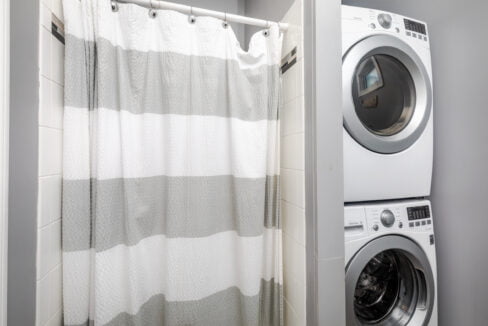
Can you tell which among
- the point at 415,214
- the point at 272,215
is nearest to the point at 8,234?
the point at 272,215

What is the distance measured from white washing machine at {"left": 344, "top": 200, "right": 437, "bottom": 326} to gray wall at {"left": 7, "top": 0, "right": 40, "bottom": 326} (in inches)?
40.1

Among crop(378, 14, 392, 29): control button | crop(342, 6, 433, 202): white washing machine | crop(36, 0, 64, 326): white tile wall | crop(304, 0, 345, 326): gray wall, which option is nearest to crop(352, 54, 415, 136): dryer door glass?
crop(342, 6, 433, 202): white washing machine

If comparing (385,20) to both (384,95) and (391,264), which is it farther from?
(391,264)

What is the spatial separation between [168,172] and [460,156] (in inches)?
50.1

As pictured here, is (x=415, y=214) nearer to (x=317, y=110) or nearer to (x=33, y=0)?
(x=317, y=110)

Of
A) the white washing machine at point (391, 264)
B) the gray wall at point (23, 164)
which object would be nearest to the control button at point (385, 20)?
the white washing machine at point (391, 264)

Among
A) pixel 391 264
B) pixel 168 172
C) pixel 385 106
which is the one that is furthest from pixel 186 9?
pixel 391 264

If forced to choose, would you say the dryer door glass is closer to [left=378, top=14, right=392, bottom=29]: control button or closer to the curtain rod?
[left=378, top=14, right=392, bottom=29]: control button

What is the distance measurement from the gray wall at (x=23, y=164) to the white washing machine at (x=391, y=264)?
102cm

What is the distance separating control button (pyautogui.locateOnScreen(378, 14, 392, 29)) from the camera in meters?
0.89

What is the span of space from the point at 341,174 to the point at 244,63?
0.60 meters

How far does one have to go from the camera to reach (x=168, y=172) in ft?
2.59

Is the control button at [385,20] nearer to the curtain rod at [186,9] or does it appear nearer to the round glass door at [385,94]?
the round glass door at [385,94]

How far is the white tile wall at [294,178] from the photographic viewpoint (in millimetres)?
792
